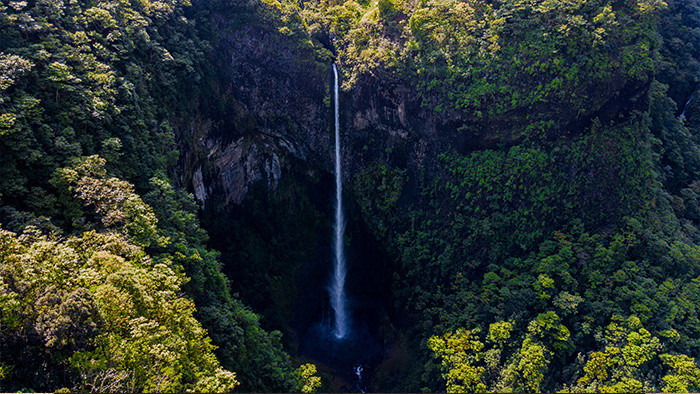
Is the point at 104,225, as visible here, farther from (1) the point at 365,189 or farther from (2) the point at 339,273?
(2) the point at 339,273

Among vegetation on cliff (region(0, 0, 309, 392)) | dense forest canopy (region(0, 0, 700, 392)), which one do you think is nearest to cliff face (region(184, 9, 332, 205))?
dense forest canopy (region(0, 0, 700, 392))

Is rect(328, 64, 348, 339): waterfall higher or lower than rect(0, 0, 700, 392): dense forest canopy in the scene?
lower

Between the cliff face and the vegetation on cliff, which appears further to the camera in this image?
the cliff face

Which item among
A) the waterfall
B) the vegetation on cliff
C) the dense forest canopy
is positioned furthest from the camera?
the waterfall

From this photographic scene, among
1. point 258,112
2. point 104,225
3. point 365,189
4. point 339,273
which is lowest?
point 339,273

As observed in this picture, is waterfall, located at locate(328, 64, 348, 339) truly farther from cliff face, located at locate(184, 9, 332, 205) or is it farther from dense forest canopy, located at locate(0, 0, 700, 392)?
cliff face, located at locate(184, 9, 332, 205)

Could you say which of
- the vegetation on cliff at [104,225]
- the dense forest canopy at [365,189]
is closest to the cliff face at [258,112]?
the dense forest canopy at [365,189]

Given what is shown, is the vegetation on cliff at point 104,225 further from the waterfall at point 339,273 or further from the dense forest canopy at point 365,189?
the waterfall at point 339,273

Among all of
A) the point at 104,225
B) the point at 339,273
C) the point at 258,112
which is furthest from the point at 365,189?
the point at 104,225

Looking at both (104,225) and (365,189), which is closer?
(104,225)

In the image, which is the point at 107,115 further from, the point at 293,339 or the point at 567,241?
the point at 567,241
